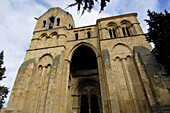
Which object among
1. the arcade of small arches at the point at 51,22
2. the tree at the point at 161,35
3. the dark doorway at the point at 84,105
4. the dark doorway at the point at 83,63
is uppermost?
the arcade of small arches at the point at 51,22

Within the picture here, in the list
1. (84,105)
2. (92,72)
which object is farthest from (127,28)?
(84,105)

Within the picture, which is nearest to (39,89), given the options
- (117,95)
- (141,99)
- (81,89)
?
(81,89)

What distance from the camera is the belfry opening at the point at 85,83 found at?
11.7 meters

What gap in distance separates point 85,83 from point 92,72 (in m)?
1.62

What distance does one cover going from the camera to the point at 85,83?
1336cm

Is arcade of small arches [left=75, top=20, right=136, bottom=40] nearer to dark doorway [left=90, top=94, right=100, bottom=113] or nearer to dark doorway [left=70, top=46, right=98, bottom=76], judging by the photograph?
dark doorway [left=70, top=46, right=98, bottom=76]

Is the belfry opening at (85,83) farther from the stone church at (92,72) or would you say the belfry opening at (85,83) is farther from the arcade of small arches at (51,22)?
the arcade of small arches at (51,22)

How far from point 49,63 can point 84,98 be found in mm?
5507

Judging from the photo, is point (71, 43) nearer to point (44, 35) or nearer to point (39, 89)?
point (44, 35)

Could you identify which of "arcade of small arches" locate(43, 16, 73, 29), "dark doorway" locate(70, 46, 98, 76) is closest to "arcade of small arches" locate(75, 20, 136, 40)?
"dark doorway" locate(70, 46, 98, 76)

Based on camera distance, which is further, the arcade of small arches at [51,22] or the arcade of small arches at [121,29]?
the arcade of small arches at [51,22]

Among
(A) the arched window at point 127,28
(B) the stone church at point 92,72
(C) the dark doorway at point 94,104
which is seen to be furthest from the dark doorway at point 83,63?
(A) the arched window at point 127,28

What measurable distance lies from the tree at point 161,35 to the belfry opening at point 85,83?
6495 mm

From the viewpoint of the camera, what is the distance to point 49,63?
1069 centimetres
